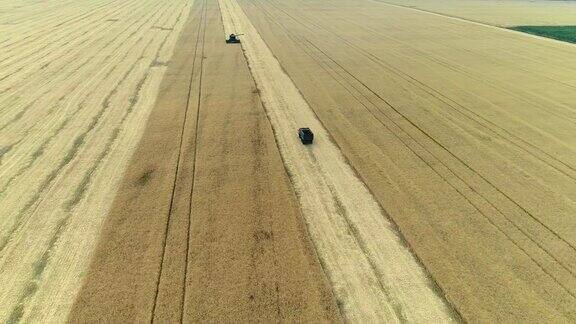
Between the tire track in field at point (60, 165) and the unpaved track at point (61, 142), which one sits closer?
the unpaved track at point (61, 142)

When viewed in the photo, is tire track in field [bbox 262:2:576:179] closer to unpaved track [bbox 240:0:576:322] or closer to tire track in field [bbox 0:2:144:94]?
unpaved track [bbox 240:0:576:322]

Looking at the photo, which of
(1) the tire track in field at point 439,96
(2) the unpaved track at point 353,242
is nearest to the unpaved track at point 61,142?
(2) the unpaved track at point 353,242

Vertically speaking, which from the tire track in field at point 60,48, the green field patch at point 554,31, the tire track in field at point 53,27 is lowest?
the green field patch at point 554,31

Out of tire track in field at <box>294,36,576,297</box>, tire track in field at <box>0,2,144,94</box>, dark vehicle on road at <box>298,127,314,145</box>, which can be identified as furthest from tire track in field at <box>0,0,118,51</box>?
tire track in field at <box>294,36,576,297</box>

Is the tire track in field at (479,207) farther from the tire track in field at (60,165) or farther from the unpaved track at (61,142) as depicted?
the tire track in field at (60,165)

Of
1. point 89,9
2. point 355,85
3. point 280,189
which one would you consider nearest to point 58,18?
point 89,9

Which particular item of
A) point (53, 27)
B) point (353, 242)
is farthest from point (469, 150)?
point (53, 27)
